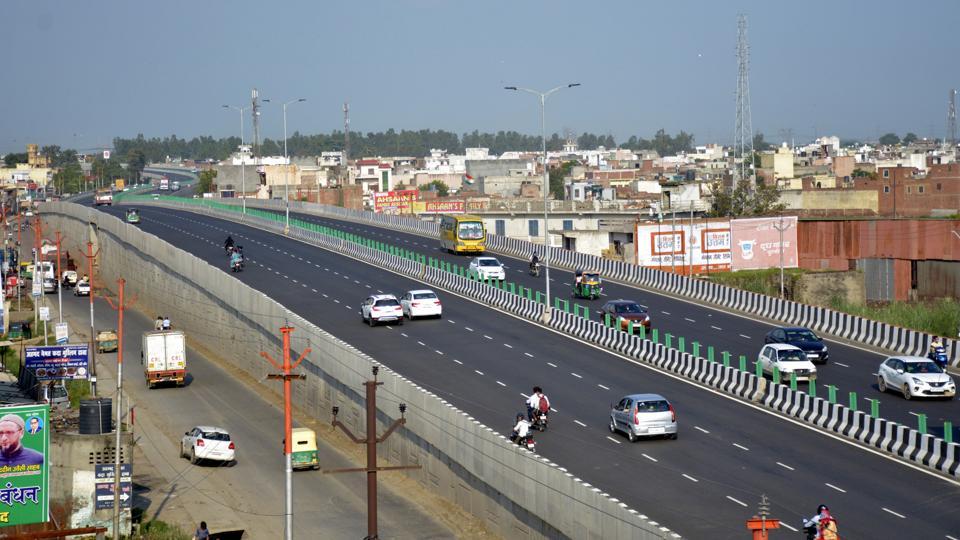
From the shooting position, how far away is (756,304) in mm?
57312

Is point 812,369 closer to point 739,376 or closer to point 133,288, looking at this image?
point 739,376

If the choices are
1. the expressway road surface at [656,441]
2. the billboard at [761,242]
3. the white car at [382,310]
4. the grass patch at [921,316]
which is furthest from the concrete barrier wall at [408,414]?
the billboard at [761,242]

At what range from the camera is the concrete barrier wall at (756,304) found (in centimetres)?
4712

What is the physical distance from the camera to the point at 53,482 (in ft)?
124

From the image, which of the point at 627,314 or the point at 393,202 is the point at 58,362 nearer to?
the point at 627,314

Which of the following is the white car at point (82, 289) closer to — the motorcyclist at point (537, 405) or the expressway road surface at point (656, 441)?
the expressway road surface at point (656, 441)

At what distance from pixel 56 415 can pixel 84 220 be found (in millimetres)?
76105

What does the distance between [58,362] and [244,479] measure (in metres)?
14.5

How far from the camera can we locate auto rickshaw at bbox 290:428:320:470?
42156mm

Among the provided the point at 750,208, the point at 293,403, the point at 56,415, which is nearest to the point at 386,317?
the point at 293,403

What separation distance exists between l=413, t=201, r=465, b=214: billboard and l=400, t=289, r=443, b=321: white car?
3215 inches

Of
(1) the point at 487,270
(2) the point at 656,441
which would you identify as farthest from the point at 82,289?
(2) the point at 656,441

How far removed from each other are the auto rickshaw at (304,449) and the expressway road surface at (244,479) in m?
0.30

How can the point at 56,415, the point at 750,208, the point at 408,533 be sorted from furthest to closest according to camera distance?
the point at 750,208 < the point at 56,415 < the point at 408,533
